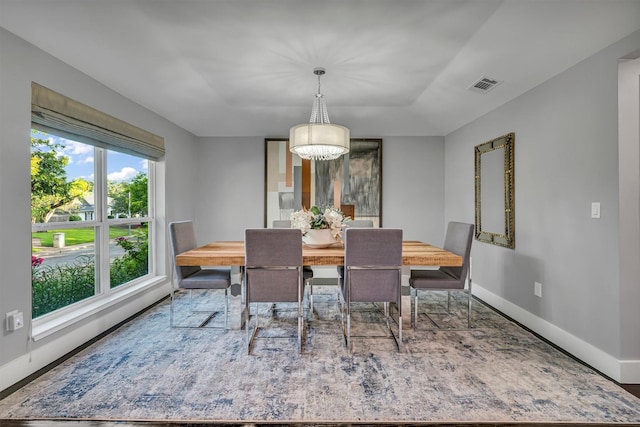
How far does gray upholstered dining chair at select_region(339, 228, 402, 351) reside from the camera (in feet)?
8.36

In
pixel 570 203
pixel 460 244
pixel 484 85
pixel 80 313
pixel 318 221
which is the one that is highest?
pixel 484 85

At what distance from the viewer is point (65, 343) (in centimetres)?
252

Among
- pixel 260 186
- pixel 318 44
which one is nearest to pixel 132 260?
pixel 260 186

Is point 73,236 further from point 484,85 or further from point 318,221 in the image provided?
point 484,85

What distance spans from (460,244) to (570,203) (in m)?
0.92

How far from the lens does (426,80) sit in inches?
131

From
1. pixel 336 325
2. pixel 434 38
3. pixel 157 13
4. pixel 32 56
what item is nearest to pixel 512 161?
pixel 434 38

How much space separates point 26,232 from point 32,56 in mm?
1205

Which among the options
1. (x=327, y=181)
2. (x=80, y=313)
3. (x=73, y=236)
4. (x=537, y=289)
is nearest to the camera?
(x=80, y=313)

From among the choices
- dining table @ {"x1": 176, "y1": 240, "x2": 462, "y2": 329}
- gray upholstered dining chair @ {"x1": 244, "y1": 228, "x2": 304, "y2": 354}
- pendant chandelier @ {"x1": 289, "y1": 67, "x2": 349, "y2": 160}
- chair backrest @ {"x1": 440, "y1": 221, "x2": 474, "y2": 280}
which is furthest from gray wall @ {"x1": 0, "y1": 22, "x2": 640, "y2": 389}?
pendant chandelier @ {"x1": 289, "y1": 67, "x2": 349, "y2": 160}

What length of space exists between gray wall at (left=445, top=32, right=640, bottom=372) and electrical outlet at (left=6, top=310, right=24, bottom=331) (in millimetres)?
3914

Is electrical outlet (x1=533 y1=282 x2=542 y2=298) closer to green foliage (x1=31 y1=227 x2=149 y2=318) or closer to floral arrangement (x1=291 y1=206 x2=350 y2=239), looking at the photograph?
floral arrangement (x1=291 y1=206 x2=350 y2=239)

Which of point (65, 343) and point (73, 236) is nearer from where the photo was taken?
point (65, 343)

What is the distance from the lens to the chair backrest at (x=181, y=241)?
9.95 ft
